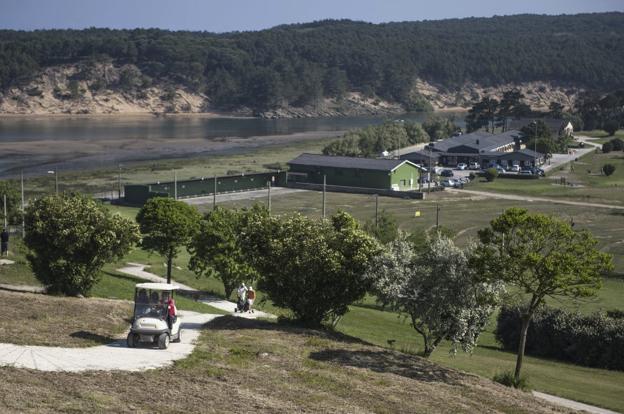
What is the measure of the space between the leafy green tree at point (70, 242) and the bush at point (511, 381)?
13729 mm

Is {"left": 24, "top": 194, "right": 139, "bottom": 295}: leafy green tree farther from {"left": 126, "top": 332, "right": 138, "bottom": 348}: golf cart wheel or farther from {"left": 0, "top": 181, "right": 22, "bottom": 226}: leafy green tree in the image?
{"left": 0, "top": 181, "right": 22, "bottom": 226}: leafy green tree

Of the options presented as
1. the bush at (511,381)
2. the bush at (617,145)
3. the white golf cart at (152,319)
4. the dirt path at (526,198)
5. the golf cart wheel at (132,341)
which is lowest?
the bush at (511,381)

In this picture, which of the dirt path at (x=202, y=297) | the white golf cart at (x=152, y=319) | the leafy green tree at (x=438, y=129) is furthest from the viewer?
the leafy green tree at (x=438, y=129)

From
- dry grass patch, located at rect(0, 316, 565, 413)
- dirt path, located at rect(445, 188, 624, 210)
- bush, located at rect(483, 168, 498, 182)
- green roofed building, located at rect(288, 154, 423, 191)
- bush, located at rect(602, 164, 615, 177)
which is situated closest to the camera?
dry grass patch, located at rect(0, 316, 565, 413)

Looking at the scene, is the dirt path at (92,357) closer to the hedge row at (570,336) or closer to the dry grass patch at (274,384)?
the dry grass patch at (274,384)

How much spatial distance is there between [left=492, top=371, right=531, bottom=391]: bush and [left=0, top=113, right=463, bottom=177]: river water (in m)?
81.0

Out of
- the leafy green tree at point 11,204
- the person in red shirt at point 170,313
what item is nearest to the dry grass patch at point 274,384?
the person in red shirt at point 170,313

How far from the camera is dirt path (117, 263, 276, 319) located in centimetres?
3288

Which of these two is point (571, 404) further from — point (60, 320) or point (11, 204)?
point (11, 204)

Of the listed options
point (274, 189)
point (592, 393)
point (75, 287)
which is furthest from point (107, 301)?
point (274, 189)

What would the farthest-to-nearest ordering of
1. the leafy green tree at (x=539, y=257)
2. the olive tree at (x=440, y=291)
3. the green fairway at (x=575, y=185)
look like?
the green fairway at (x=575, y=185), the olive tree at (x=440, y=291), the leafy green tree at (x=539, y=257)

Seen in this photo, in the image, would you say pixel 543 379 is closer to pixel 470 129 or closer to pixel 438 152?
pixel 438 152

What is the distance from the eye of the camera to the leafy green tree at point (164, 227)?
41.3 meters

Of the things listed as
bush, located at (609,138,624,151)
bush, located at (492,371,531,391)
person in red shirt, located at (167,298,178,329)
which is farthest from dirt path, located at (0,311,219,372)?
bush, located at (609,138,624,151)
